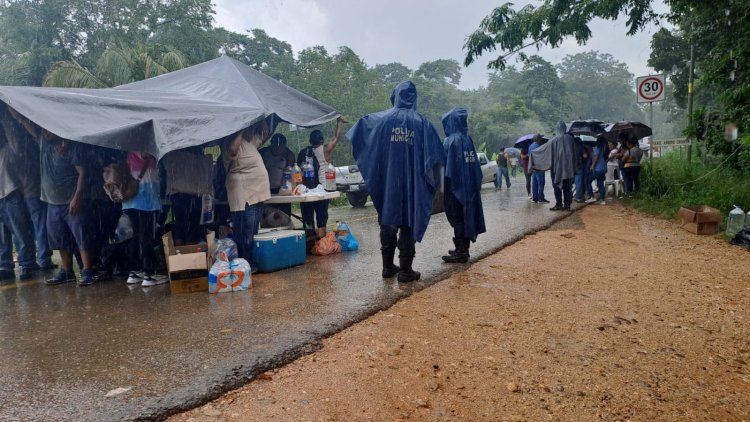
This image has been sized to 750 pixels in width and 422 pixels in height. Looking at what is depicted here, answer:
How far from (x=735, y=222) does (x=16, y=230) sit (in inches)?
361

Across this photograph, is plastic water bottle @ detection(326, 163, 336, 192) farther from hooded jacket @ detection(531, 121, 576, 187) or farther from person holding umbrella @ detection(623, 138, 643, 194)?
person holding umbrella @ detection(623, 138, 643, 194)

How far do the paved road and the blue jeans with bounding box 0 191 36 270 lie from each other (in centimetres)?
63

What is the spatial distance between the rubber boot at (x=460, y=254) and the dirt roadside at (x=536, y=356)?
476 millimetres

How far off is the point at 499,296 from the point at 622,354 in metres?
1.33

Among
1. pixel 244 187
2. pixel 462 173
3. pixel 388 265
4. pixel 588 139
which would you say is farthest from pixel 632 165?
pixel 244 187

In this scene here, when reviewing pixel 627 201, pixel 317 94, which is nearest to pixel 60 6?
pixel 317 94

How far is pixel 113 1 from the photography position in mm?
20891

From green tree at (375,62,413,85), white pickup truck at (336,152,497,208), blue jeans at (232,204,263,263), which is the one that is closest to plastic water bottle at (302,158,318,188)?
blue jeans at (232,204,263,263)

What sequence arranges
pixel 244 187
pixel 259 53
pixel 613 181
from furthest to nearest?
pixel 259 53 < pixel 613 181 < pixel 244 187

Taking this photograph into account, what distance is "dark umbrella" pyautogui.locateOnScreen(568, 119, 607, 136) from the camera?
538 inches

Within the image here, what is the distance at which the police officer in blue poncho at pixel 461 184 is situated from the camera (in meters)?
Result: 5.77

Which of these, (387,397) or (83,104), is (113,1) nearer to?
(83,104)

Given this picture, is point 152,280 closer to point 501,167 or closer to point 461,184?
point 461,184

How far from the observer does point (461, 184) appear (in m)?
5.79
